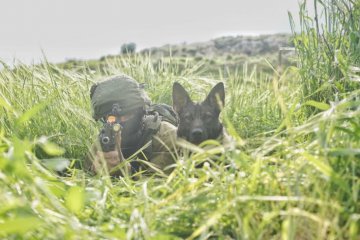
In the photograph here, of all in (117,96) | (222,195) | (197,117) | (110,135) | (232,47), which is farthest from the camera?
(232,47)

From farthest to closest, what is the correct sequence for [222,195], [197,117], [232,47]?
1. [232,47]
2. [197,117]
3. [222,195]

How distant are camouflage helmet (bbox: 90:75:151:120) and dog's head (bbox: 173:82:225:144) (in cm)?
33

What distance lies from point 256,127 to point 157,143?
4.03 ft

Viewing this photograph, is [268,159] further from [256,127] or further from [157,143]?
[256,127]

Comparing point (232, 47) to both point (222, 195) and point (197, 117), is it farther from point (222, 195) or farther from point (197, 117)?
point (222, 195)

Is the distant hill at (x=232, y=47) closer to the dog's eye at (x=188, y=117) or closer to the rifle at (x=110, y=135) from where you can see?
the dog's eye at (x=188, y=117)

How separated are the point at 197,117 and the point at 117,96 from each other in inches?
27.8

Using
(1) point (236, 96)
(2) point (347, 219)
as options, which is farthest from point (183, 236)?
(1) point (236, 96)

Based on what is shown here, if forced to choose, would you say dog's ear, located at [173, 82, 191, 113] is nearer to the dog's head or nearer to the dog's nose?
the dog's head

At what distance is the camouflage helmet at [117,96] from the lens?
5273 millimetres

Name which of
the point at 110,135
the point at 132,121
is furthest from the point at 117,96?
the point at 110,135

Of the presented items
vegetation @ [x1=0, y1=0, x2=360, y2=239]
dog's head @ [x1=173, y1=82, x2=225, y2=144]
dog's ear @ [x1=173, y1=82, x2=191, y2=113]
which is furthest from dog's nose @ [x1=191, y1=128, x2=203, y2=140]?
vegetation @ [x1=0, y1=0, x2=360, y2=239]

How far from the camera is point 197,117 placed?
5.10 meters

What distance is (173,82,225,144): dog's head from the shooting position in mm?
4941
